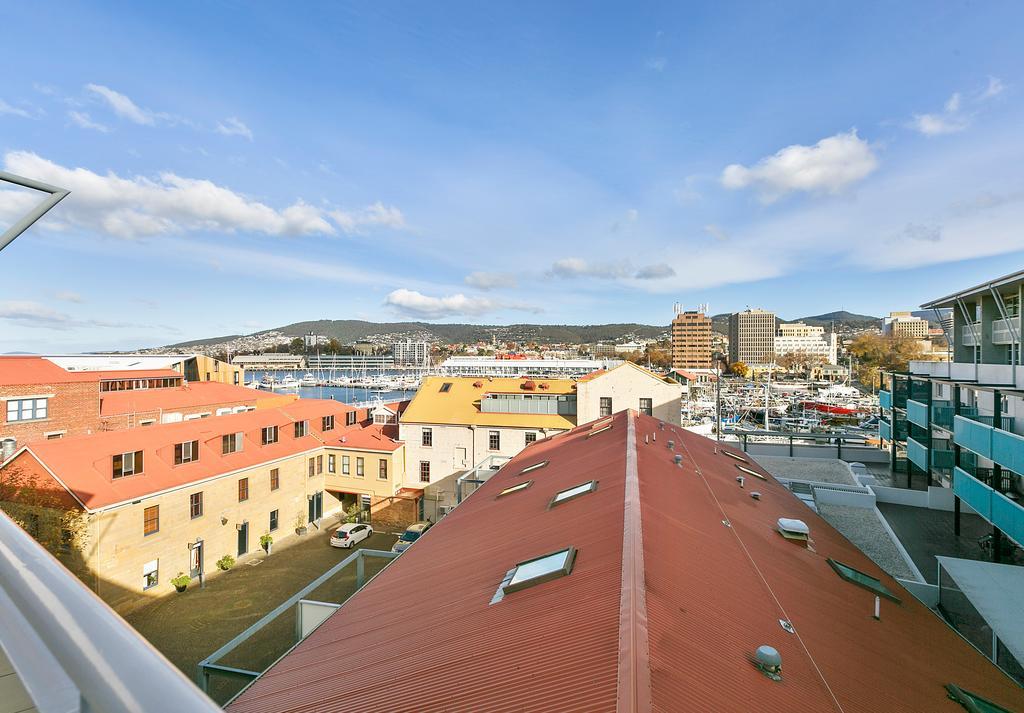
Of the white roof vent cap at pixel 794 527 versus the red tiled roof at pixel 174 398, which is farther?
the red tiled roof at pixel 174 398

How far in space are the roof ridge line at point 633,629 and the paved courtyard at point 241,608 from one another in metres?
13.6

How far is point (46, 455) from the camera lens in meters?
18.7

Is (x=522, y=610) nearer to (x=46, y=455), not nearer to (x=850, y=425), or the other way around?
(x=46, y=455)

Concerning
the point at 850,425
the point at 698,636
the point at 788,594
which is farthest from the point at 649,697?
the point at 850,425

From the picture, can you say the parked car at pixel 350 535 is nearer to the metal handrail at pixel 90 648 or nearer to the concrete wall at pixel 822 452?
the concrete wall at pixel 822 452

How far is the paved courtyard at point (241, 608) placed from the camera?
1611 centimetres

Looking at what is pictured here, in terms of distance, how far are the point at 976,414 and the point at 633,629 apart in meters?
21.4

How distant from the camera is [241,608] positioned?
62.0 ft

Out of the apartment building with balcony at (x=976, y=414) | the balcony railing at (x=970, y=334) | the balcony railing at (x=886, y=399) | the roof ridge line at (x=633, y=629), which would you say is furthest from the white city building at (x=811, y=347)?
the roof ridge line at (x=633, y=629)

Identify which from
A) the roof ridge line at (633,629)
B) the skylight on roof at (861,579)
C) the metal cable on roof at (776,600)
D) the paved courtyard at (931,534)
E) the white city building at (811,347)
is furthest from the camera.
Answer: the white city building at (811,347)

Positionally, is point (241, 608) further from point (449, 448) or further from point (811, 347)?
point (811, 347)

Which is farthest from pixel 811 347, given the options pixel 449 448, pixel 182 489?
pixel 182 489

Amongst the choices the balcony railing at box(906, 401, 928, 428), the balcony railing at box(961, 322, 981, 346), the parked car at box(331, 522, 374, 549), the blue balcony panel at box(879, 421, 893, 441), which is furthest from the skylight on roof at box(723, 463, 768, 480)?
the parked car at box(331, 522, 374, 549)

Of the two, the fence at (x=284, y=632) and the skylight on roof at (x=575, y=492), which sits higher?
the skylight on roof at (x=575, y=492)
